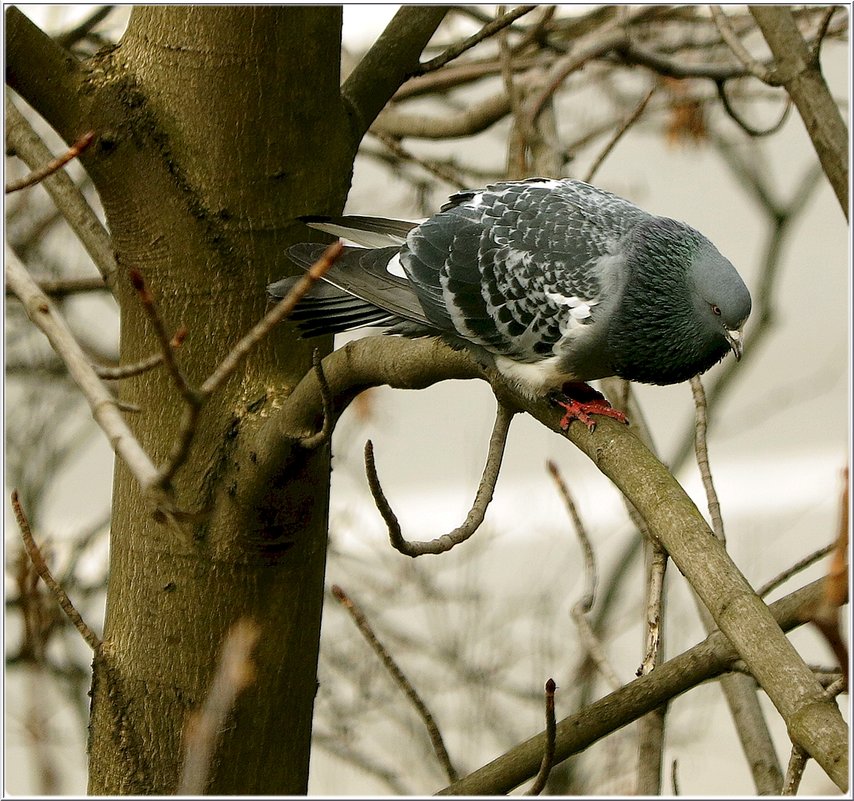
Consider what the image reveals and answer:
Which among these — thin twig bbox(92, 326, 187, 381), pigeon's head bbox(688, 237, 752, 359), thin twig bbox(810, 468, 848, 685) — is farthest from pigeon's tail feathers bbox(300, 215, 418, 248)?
thin twig bbox(810, 468, 848, 685)

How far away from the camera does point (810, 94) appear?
6.31 feet

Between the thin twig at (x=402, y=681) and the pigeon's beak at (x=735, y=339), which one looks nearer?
the thin twig at (x=402, y=681)

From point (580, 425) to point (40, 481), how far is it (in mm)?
2306

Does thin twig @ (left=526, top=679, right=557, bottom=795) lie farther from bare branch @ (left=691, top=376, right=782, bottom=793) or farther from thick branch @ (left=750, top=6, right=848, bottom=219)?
thick branch @ (left=750, top=6, right=848, bottom=219)

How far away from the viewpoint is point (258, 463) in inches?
62.4

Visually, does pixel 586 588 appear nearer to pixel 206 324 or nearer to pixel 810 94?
pixel 206 324

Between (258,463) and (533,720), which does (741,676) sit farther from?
(533,720)

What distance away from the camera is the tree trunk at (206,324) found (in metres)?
1.62

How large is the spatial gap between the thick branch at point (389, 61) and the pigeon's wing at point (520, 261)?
281 millimetres

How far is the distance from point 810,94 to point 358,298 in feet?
2.90

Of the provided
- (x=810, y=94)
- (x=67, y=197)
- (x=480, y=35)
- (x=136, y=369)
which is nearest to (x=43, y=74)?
(x=67, y=197)

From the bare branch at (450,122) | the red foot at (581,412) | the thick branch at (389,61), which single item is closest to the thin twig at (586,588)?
the red foot at (581,412)

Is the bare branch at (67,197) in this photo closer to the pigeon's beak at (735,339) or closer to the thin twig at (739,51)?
the pigeon's beak at (735,339)

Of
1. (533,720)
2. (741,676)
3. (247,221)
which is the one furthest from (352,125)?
(533,720)
